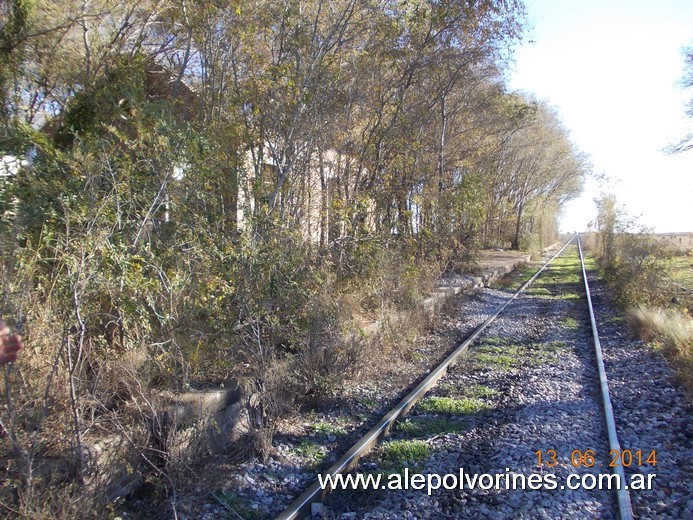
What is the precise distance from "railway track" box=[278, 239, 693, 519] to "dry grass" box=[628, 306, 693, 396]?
103 cm

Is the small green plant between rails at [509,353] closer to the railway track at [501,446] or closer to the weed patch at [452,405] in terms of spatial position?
the railway track at [501,446]

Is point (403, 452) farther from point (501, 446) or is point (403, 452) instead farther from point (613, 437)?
point (613, 437)

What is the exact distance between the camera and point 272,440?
195 inches

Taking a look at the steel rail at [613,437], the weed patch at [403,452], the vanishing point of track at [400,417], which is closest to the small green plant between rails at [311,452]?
the vanishing point of track at [400,417]

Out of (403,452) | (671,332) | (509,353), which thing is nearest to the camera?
(403,452)

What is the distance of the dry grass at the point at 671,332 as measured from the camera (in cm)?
686

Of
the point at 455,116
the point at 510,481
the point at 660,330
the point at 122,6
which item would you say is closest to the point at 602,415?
the point at 510,481

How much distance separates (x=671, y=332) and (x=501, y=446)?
5.45m

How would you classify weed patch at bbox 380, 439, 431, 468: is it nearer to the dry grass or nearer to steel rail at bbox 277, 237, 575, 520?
steel rail at bbox 277, 237, 575, 520

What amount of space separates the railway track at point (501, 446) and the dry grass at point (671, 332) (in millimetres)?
1028

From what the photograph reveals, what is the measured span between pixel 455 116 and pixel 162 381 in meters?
15.0

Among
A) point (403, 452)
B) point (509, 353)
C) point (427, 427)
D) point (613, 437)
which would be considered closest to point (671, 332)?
point (509, 353)

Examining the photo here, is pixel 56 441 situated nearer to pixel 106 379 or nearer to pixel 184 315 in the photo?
pixel 106 379

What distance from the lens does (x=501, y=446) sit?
15.8ft
